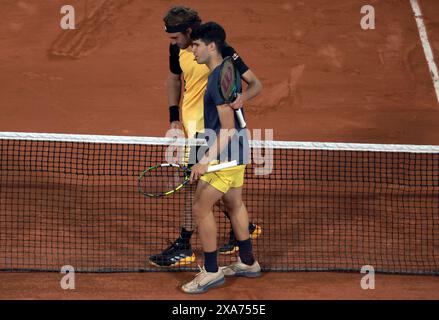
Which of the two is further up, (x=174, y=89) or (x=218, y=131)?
(x=174, y=89)

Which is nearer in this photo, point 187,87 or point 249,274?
point 249,274

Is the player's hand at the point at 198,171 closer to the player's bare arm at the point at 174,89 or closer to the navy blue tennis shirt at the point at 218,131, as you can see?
the navy blue tennis shirt at the point at 218,131

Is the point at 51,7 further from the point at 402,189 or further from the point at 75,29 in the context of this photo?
the point at 402,189

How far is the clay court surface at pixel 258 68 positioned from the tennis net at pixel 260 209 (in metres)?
0.99

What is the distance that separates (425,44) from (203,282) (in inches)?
309

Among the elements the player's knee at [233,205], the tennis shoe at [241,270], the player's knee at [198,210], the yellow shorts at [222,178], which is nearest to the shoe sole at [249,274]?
the tennis shoe at [241,270]

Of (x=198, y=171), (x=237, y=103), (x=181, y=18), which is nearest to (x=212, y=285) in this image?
(x=198, y=171)

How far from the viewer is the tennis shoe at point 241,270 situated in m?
7.88

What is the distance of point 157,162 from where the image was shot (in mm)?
10586

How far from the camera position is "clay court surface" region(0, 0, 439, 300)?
467 inches

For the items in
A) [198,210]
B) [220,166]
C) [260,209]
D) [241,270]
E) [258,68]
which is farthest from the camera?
[258,68]

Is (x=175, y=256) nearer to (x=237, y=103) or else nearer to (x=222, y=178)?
(x=222, y=178)

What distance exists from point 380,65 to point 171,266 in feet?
21.2

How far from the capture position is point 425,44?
13930 millimetres
